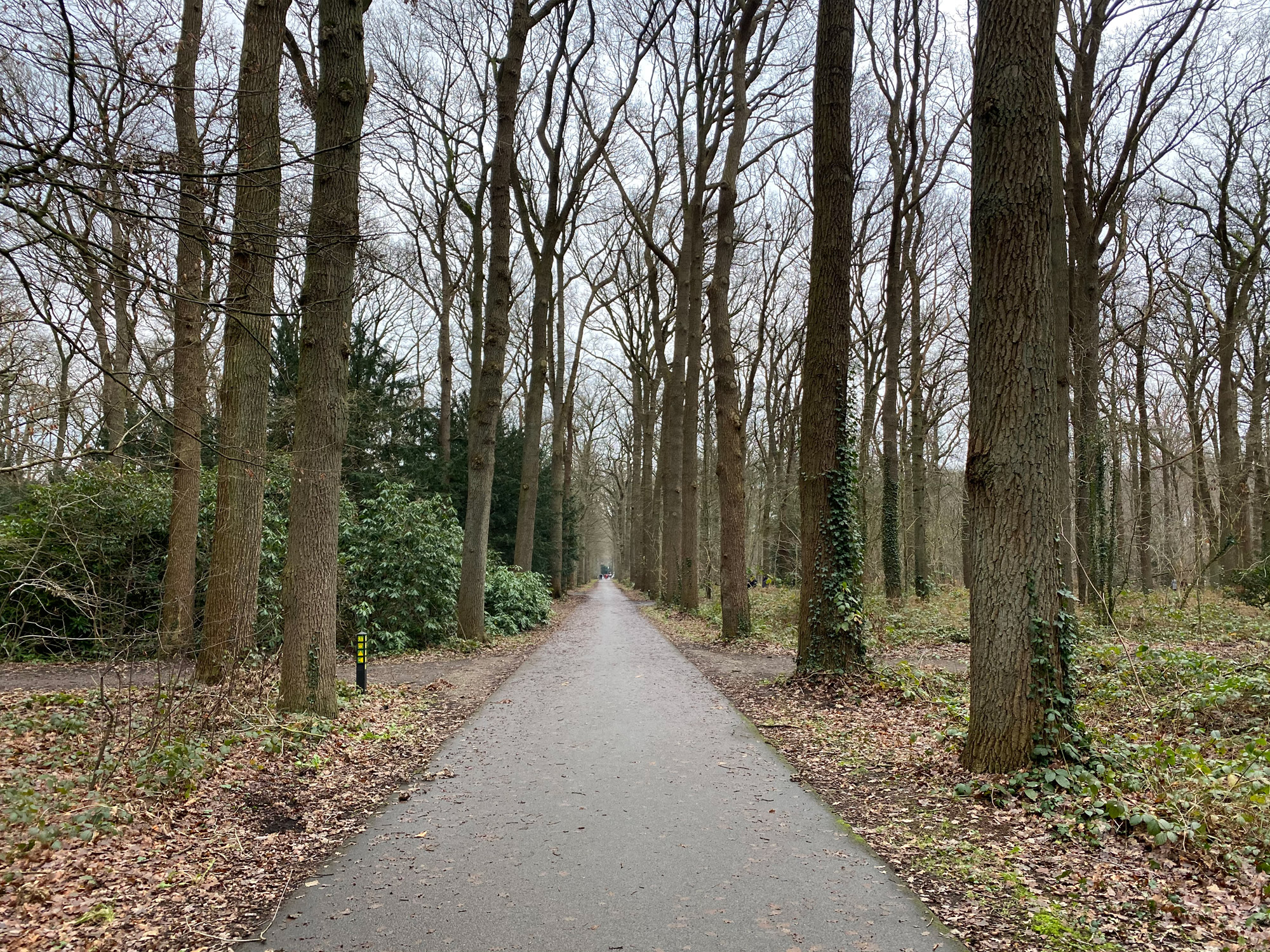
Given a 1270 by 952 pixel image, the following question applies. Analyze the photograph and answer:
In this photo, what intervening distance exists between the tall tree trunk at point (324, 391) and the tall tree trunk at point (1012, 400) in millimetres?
5950

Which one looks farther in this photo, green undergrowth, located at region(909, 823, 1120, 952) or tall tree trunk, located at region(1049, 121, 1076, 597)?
tall tree trunk, located at region(1049, 121, 1076, 597)

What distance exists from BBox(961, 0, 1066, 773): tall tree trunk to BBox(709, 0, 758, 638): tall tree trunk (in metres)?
8.11

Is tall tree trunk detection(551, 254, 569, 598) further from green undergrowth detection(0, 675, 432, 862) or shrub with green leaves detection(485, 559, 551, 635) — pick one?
green undergrowth detection(0, 675, 432, 862)

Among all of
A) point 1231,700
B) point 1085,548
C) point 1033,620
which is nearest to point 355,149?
point 1033,620

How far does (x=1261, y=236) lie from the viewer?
1748 centimetres

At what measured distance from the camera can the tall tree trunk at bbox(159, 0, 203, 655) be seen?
698 cm

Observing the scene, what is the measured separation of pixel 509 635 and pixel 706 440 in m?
14.8

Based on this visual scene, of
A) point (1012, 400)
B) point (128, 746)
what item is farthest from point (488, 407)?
point (1012, 400)

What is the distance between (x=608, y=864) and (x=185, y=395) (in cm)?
777

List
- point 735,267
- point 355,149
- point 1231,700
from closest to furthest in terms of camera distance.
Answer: point 1231,700 < point 355,149 < point 735,267

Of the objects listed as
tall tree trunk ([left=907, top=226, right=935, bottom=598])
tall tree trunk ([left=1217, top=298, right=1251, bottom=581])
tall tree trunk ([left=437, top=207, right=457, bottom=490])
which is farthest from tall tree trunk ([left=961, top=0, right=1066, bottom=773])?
tall tree trunk ([left=437, top=207, right=457, bottom=490])

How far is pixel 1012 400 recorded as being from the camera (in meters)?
5.45

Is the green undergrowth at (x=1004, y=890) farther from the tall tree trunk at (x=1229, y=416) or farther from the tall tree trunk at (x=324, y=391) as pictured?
the tall tree trunk at (x=1229, y=416)

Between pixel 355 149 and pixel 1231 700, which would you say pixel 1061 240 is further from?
pixel 355 149
